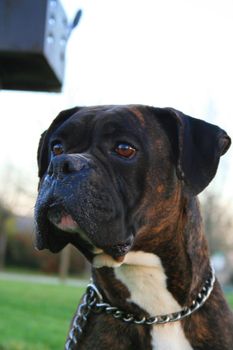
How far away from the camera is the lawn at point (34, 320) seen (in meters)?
7.25

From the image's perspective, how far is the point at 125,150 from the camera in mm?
3254

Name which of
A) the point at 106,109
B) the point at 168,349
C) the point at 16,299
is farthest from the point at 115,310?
the point at 16,299

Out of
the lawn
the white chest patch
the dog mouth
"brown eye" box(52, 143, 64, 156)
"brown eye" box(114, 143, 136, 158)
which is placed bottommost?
the lawn

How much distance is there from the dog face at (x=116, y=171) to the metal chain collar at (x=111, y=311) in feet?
1.27

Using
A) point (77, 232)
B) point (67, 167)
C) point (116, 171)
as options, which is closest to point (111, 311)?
point (77, 232)

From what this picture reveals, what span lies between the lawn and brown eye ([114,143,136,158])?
12.7ft

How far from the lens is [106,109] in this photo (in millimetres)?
3486

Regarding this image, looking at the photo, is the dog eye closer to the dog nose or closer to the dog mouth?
the dog nose

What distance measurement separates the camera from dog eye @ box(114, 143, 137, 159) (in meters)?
3.25

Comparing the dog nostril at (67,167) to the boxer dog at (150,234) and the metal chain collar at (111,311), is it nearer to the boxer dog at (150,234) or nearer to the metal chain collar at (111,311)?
the boxer dog at (150,234)

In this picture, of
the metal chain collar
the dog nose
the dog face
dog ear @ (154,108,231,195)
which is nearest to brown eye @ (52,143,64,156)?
the dog face

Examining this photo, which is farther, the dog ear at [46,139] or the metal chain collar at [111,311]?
the dog ear at [46,139]

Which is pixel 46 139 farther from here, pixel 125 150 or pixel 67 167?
pixel 67 167

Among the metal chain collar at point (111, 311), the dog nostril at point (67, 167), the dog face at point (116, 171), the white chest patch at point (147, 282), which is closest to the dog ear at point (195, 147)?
the dog face at point (116, 171)
